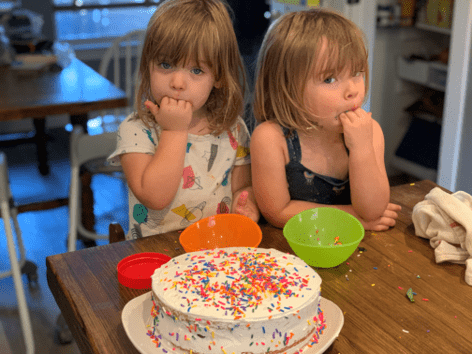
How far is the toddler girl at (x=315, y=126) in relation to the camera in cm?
100

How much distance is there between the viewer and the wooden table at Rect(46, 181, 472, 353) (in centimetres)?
73

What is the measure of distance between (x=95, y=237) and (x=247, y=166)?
4.05 ft

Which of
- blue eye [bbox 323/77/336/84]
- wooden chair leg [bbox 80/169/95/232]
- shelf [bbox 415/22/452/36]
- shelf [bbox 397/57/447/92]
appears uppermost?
blue eye [bbox 323/77/336/84]

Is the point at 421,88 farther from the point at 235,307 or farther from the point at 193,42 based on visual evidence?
the point at 235,307

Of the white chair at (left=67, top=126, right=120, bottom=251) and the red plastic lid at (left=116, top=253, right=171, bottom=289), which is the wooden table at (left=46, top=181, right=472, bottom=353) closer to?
the red plastic lid at (left=116, top=253, right=171, bottom=289)

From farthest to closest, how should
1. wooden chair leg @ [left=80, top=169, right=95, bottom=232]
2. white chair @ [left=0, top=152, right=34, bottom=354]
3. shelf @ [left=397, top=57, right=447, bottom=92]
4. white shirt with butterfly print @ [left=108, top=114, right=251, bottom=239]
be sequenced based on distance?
1. shelf @ [left=397, top=57, right=447, bottom=92]
2. wooden chair leg @ [left=80, top=169, right=95, bottom=232]
3. white chair @ [left=0, top=152, right=34, bottom=354]
4. white shirt with butterfly print @ [left=108, top=114, right=251, bottom=239]

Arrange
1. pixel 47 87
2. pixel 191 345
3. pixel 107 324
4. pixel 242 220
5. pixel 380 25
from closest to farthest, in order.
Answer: pixel 191 345 < pixel 107 324 < pixel 242 220 < pixel 47 87 < pixel 380 25

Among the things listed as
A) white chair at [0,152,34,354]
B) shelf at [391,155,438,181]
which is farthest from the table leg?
shelf at [391,155,438,181]

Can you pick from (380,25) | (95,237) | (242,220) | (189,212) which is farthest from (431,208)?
(380,25)

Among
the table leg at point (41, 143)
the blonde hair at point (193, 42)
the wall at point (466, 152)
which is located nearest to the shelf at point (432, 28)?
the wall at point (466, 152)

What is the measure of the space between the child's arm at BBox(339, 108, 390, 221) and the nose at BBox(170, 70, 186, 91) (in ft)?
1.06

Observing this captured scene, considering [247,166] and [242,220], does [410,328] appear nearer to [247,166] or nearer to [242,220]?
[242,220]

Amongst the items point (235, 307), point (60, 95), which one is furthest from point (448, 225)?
point (60, 95)

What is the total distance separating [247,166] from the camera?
1.27 m
